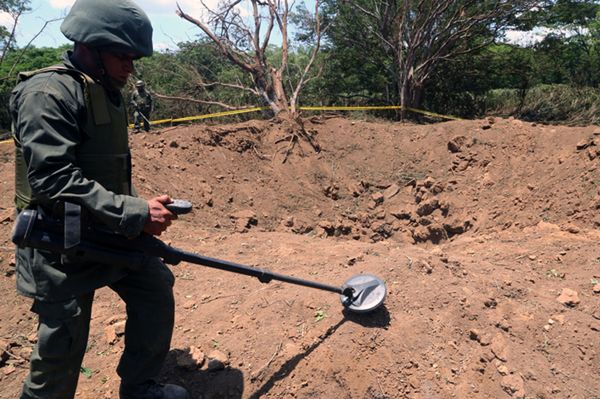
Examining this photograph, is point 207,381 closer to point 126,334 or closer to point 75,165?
point 126,334

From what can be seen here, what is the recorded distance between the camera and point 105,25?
1.99m

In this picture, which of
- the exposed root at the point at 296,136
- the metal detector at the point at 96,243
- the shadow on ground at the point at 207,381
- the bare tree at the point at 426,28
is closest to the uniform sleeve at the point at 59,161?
the metal detector at the point at 96,243

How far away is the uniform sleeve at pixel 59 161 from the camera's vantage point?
1.83 meters

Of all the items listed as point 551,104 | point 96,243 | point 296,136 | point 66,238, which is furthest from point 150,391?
point 551,104

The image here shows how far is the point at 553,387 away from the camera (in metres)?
2.70

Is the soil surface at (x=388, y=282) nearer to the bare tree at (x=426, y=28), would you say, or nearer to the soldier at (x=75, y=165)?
the soldier at (x=75, y=165)

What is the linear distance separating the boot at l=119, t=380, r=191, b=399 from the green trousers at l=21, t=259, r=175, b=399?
0.05 metres

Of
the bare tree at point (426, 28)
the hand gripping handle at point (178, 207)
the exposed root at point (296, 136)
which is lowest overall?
the exposed root at point (296, 136)

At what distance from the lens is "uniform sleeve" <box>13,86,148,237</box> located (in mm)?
1830

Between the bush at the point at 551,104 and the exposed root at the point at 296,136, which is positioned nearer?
the exposed root at the point at 296,136

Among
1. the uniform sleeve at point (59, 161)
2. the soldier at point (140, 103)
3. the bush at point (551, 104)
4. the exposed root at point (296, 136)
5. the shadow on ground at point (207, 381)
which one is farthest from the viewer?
the bush at point (551, 104)

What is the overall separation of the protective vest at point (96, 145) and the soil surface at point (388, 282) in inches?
51.1

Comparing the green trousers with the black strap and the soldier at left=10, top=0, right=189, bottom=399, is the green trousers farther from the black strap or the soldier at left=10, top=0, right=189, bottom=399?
the black strap

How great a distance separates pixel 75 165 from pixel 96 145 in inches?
5.8
